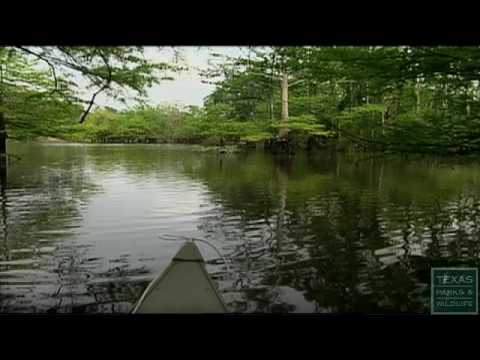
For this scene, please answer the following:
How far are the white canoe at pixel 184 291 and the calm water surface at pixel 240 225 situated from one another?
1.50m

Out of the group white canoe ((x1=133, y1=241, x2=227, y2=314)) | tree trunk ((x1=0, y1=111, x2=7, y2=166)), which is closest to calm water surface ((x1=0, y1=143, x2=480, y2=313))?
tree trunk ((x1=0, y1=111, x2=7, y2=166))

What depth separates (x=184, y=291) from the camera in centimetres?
206

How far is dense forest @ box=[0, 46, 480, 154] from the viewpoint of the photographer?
148 inches

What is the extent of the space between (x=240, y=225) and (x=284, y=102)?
2.12 meters

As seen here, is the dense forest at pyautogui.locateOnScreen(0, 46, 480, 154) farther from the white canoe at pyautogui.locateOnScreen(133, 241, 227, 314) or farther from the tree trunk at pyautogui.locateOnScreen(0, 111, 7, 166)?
the white canoe at pyautogui.locateOnScreen(133, 241, 227, 314)

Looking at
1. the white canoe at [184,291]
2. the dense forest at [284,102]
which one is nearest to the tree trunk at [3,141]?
the dense forest at [284,102]

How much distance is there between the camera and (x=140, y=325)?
1.59 m

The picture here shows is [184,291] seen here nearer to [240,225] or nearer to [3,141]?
[240,225]

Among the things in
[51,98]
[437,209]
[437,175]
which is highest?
[51,98]

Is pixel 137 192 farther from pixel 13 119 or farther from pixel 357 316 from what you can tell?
pixel 357 316

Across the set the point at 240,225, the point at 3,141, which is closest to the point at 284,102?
the point at 240,225

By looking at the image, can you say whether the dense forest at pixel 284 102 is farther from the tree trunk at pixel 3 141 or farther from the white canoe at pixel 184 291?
the white canoe at pixel 184 291
